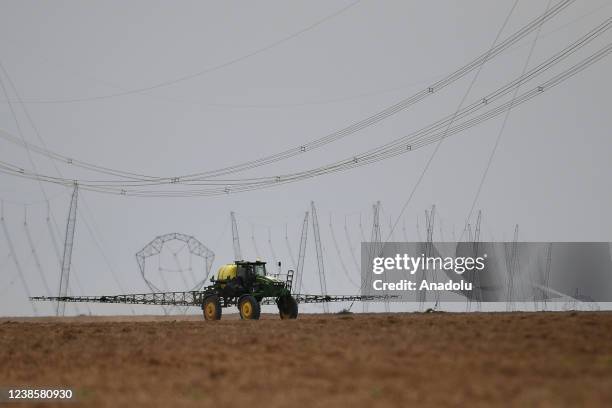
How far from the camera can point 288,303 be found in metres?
52.3

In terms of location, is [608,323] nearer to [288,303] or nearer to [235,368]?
[235,368]

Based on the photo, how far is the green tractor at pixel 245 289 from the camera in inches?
2023

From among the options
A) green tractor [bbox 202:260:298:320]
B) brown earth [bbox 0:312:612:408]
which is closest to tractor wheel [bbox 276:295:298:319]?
green tractor [bbox 202:260:298:320]

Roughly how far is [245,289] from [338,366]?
30.0 m

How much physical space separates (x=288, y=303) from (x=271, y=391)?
33646 millimetres

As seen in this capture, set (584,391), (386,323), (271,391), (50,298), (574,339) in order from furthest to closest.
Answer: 1. (50,298)
2. (386,323)
3. (574,339)
4. (271,391)
5. (584,391)

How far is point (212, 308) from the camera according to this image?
5259 cm

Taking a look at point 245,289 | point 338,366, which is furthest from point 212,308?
point 338,366

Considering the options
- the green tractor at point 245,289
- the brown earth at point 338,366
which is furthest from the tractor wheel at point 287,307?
the brown earth at point 338,366

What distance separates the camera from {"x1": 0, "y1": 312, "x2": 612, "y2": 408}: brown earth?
17562mm

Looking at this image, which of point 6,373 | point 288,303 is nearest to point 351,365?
point 6,373

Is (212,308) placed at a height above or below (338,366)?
above

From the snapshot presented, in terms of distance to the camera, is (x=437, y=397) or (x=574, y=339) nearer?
(x=437, y=397)

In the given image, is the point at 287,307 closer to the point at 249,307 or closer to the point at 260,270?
the point at 260,270
